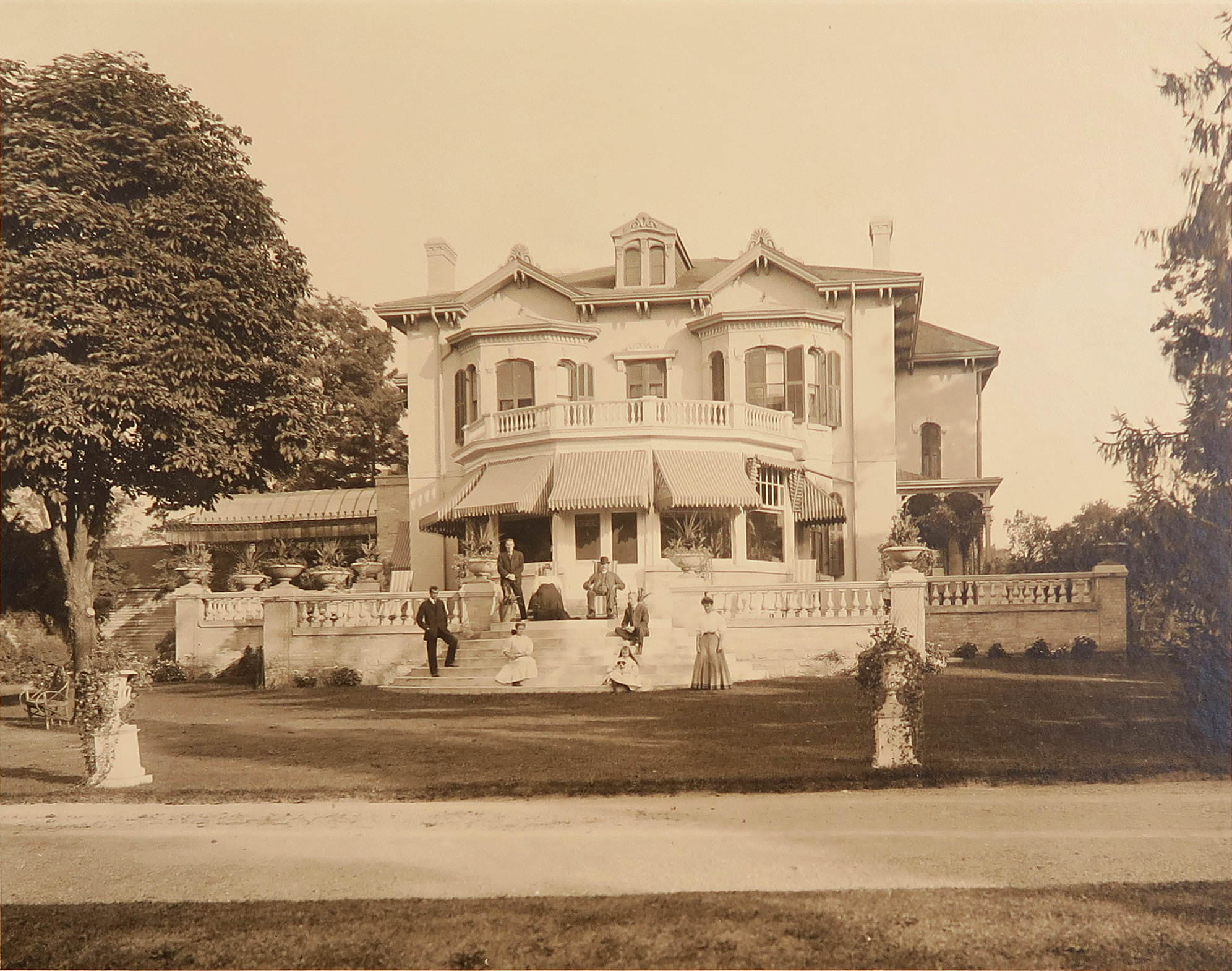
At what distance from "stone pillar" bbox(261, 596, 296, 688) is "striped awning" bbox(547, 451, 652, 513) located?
3865mm

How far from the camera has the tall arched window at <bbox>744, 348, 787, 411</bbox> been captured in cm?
1484

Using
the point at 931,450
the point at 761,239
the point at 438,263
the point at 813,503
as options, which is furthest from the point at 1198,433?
the point at 438,263

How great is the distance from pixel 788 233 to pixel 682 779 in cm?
461

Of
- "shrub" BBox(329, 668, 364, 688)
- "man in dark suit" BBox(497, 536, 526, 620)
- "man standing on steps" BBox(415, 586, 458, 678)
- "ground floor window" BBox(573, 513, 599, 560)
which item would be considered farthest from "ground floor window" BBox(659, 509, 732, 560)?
"shrub" BBox(329, 668, 364, 688)

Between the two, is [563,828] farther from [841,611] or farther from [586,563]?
[586,563]

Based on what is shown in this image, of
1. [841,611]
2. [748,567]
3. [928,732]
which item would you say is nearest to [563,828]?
[928,732]

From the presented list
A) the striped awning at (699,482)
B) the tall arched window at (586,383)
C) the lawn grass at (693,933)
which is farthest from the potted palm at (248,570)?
the lawn grass at (693,933)

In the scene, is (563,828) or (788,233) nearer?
(563,828)

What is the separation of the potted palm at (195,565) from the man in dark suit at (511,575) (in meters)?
3.28

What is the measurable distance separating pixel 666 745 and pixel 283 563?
20.6ft

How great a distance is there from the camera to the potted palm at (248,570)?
12.1 meters

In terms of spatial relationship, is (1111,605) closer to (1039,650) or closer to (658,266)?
(1039,650)

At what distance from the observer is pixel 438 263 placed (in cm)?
940

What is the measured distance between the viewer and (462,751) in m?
8.14
